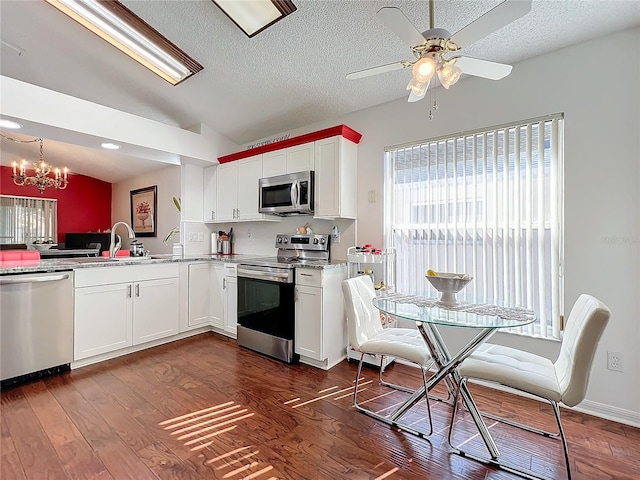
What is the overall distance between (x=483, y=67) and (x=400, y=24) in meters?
0.58

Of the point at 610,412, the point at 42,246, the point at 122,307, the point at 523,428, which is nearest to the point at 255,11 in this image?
the point at 122,307

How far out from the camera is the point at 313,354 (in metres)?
2.75

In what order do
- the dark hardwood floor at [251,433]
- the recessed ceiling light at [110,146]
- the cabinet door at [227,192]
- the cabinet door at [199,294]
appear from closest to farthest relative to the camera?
the dark hardwood floor at [251,433]
the recessed ceiling light at [110,146]
the cabinet door at [199,294]
the cabinet door at [227,192]

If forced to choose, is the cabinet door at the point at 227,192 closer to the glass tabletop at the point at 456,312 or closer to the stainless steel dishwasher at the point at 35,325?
the stainless steel dishwasher at the point at 35,325

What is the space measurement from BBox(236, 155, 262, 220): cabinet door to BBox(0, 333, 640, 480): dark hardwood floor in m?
1.94

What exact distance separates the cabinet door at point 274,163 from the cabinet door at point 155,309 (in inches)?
64.3

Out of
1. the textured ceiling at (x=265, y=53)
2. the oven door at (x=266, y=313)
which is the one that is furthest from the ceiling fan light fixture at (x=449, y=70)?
the oven door at (x=266, y=313)

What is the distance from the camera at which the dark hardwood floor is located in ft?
5.08

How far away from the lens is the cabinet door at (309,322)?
273 cm

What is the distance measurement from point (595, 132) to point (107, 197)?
8920 mm

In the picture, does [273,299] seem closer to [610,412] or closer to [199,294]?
[199,294]

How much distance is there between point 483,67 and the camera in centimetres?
169

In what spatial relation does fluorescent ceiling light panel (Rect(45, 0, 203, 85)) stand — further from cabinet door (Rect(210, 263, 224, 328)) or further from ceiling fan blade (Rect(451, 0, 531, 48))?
ceiling fan blade (Rect(451, 0, 531, 48))

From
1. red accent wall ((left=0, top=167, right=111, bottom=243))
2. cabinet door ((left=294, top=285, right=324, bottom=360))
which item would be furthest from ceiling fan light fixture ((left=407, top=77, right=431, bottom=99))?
red accent wall ((left=0, top=167, right=111, bottom=243))
